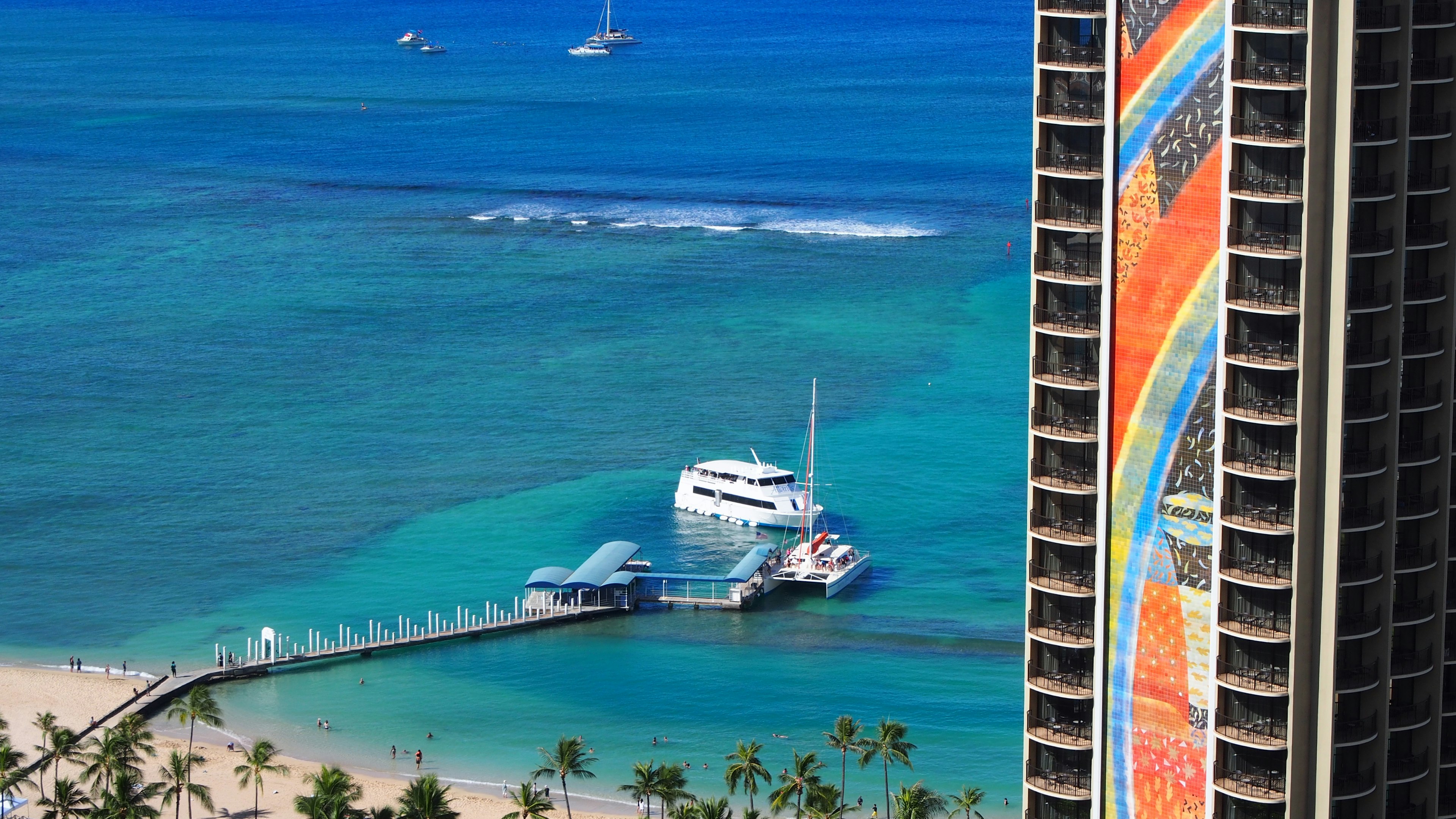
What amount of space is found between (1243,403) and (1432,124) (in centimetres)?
752

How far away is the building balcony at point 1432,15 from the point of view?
162 ft

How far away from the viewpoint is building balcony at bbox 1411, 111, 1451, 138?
163 feet

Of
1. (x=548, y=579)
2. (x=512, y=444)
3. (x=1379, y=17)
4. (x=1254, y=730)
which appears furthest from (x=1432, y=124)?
(x=512, y=444)

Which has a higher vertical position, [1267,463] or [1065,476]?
[1267,463]

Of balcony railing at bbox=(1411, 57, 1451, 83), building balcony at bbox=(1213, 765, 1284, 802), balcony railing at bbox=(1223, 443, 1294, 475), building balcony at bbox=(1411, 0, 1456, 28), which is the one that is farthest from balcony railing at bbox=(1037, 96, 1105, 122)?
building balcony at bbox=(1213, 765, 1284, 802)

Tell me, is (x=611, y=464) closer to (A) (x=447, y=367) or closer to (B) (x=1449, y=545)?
(A) (x=447, y=367)

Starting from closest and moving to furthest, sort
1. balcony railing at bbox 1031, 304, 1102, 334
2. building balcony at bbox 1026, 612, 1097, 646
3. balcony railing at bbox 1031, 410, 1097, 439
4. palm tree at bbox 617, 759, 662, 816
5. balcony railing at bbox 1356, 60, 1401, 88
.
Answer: balcony railing at bbox 1356, 60, 1401, 88 → balcony railing at bbox 1031, 304, 1102, 334 → balcony railing at bbox 1031, 410, 1097, 439 → building balcony at bbox 1026, 612, 1097, 646 → palm tree at bbox 617, 759, 662, 816

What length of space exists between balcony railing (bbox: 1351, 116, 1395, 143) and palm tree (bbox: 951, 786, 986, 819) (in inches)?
Answer: 1079

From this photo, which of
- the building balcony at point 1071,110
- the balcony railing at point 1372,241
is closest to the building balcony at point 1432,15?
the balcony railing at point 1372,241

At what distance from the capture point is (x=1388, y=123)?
4862 cm

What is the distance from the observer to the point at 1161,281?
50.3 m

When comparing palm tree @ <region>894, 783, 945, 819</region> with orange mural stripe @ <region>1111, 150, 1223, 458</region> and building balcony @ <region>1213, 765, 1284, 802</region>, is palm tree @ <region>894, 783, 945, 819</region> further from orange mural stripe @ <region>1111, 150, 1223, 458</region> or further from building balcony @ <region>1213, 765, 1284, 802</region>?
orange mural stripe @ <region>1111, 150, 1223, 458</region>

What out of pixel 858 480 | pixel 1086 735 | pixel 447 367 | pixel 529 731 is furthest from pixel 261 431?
pixel 1086 735

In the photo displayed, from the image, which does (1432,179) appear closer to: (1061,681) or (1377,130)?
(1377,130)
